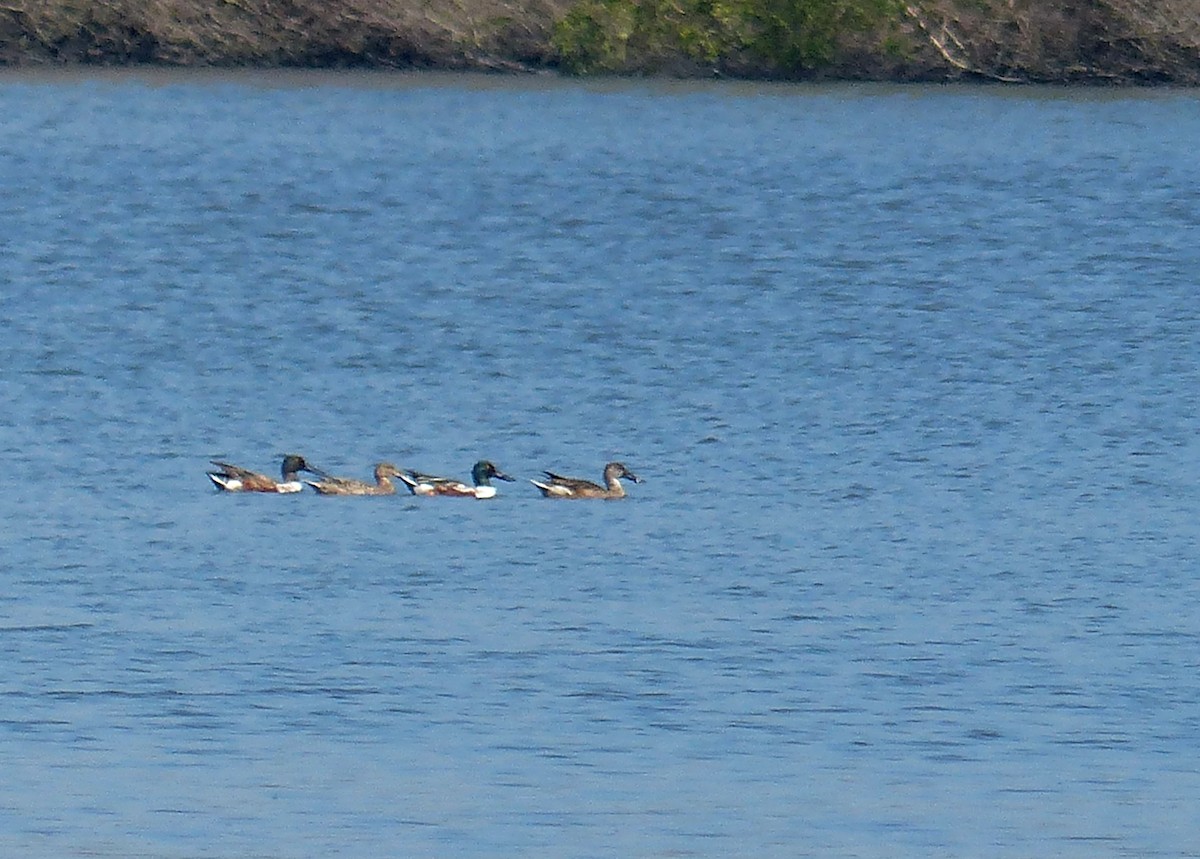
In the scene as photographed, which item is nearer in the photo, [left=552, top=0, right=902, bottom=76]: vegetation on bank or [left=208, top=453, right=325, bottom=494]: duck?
[left=208, top=453, right=325, bottom=494]: duck

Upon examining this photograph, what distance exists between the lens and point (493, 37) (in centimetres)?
3434

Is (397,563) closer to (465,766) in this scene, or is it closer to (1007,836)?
(465,766)

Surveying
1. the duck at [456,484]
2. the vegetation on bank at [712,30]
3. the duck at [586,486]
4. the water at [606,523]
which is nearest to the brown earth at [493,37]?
the vegetation on bank at [712,30]

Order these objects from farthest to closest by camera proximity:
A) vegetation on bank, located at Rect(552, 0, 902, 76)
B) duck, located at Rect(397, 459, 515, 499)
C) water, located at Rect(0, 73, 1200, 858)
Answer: vegetation on bank, located at Rect(552, 0, 902, 76), duck, located at Rect(397, 459, 515, 499), water, located at Rect(0, 73, 1200, 858)

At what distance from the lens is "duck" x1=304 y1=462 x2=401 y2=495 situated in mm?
11398

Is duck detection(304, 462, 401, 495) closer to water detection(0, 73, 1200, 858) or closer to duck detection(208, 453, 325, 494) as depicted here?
duck detection(208, 453, 325, 494)

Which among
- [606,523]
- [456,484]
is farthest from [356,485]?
[606,523]

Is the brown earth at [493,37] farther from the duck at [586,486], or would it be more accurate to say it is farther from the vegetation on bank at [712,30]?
the duck at [586,486]

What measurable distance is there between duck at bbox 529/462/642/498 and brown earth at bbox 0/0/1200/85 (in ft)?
70.8

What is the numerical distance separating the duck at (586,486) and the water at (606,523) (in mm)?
92

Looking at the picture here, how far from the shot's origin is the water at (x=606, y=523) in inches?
278

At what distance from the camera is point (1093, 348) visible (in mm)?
16000

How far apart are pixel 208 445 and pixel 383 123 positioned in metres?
18.2

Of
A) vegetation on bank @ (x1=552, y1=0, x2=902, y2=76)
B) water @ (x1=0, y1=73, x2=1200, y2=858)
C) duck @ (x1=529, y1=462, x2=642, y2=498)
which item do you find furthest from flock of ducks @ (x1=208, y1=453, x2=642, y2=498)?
vegetation on bank @ (x1=552, y1=0, x2=902, y2=76)
